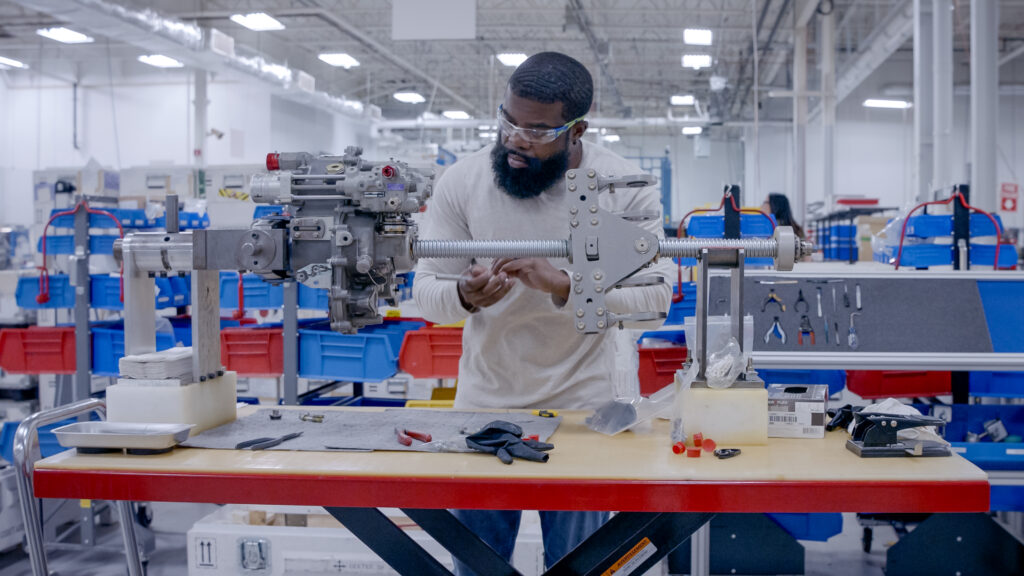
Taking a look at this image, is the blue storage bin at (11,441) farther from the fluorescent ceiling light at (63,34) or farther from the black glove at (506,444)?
the fluorescent ceiling light at (63,34)

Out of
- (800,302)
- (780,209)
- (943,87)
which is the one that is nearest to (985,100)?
(943,87)

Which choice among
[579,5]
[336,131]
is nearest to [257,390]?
[579,5]

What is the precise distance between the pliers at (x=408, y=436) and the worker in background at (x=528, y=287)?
0.98 ft

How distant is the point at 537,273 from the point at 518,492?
1.36 ft

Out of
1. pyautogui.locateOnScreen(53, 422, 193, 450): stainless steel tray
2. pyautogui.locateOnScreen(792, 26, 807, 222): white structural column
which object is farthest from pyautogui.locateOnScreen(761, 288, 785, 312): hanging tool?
pyautogui.locateOnScreen(792, 26, 807, 222): white structural column

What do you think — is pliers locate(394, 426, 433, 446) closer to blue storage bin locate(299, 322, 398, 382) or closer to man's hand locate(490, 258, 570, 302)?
man's hand locate(490, 258, 570, 302)

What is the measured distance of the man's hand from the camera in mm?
1395

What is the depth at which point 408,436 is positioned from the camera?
53.2 inches

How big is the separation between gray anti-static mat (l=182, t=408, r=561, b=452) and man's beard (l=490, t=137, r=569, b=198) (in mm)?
476

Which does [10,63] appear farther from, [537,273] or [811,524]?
[537,273]

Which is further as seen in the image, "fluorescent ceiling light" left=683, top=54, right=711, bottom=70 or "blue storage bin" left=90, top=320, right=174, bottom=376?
"fluorescent ceiling light" left=683, top=54, right=711, bottom=70

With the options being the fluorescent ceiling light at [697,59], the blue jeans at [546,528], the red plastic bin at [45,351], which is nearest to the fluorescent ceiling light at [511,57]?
the fluorescent ceiling light at [697,59]

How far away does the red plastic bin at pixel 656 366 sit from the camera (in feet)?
9.70

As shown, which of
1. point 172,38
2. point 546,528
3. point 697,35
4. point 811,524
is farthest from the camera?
point 697,35
